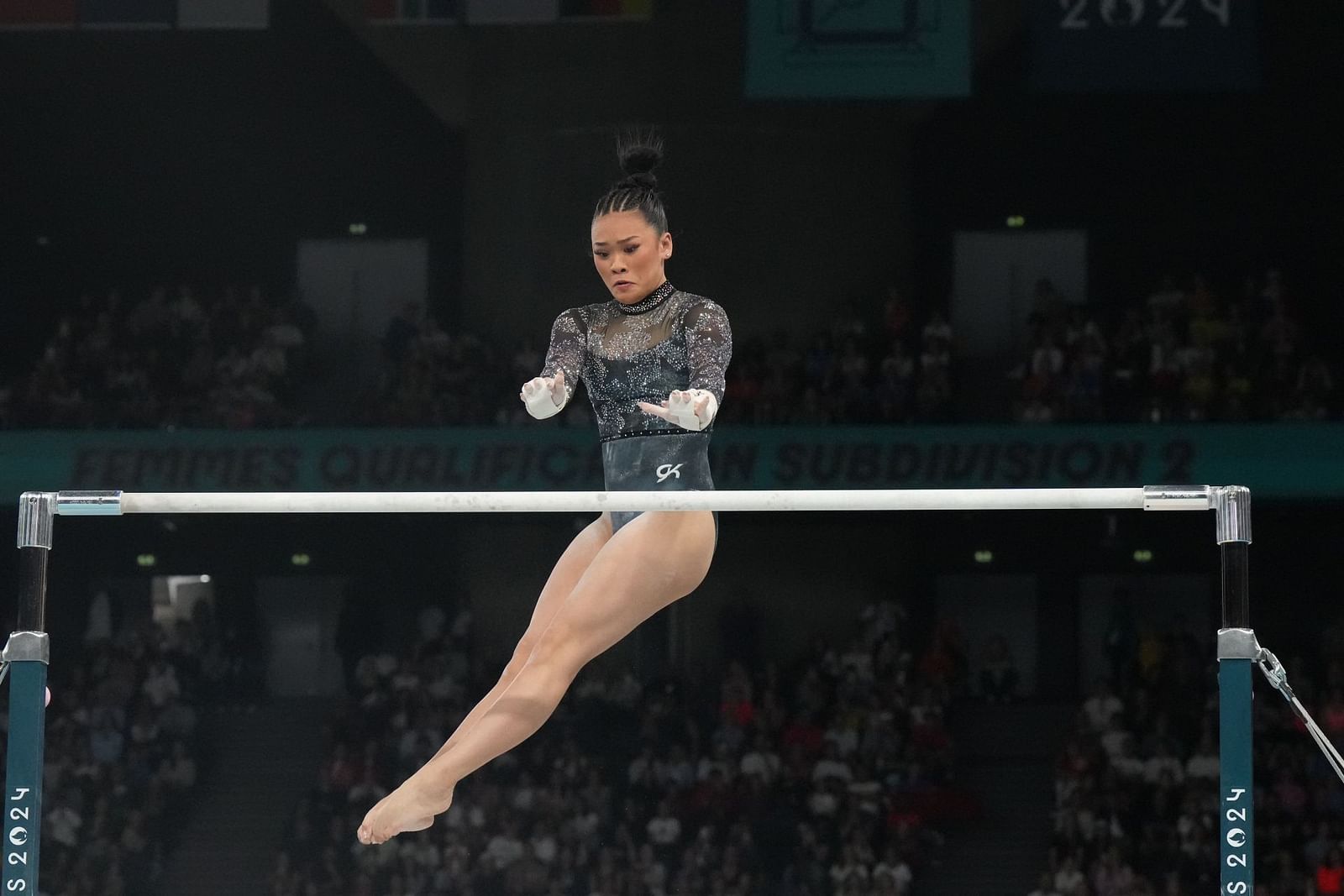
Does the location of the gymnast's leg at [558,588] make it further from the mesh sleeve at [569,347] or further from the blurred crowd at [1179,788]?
the blurred crowd at [1179,788]

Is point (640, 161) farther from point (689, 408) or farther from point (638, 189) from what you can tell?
point (689, 408)

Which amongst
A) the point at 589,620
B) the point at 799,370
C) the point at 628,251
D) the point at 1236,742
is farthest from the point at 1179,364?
the point at 589,620

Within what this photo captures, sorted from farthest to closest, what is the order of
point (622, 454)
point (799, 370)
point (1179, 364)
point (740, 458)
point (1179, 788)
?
1. point (799, 370)
2. point (1179, 364)
3. point (740, 458)
4. point (1179, 788)
5. point (622, 454)

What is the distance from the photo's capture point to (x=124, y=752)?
1588 cm

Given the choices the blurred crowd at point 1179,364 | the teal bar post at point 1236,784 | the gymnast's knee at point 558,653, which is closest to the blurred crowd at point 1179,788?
the blurred crowd at point 1179,364

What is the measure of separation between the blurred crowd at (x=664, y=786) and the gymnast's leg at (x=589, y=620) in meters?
8.22

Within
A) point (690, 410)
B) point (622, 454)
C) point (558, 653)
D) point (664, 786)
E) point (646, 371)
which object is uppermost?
Answer: point (646, 371)

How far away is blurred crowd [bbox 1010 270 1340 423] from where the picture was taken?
15.8 m

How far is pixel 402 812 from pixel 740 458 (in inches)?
419

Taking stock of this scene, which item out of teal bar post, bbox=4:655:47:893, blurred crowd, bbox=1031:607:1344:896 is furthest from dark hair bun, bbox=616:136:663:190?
blurred crowd, bbox=1031:607:1344:896

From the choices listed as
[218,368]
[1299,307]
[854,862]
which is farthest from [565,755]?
[1299,307]

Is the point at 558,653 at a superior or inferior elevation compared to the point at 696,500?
inferior

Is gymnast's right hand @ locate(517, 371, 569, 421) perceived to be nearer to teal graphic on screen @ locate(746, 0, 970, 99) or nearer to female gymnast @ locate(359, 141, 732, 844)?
female gymnast @ locate(359, 141, 732, 844)

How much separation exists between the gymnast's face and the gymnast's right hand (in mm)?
434
